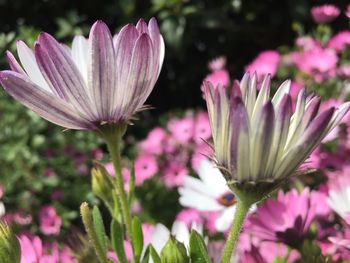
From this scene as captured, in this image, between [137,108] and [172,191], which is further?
[172,191]

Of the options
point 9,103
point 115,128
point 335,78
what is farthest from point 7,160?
point 115,128

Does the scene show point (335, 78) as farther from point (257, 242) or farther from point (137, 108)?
point (137, 108)

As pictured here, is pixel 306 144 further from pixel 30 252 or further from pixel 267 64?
pixel 267 64

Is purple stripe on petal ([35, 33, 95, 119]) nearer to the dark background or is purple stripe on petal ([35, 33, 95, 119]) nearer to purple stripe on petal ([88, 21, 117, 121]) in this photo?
purple stripe on petal ([88, 21, 117, 121])

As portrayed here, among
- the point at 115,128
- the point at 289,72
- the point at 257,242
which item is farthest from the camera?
the point at 289,72

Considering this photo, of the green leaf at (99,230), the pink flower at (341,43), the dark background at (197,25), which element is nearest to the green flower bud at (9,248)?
the green leaf at (99,230)

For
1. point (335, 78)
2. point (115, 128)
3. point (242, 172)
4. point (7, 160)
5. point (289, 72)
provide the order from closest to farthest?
point (242, 172), point (115, 128), point (7, 160), point (335, 78), point (289, 72)

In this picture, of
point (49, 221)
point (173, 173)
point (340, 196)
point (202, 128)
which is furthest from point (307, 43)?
point (340, 196)

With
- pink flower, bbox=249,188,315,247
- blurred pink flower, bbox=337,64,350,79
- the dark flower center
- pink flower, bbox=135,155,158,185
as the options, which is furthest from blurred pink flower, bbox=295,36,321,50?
pink flower, bbox=249,188,315,247
